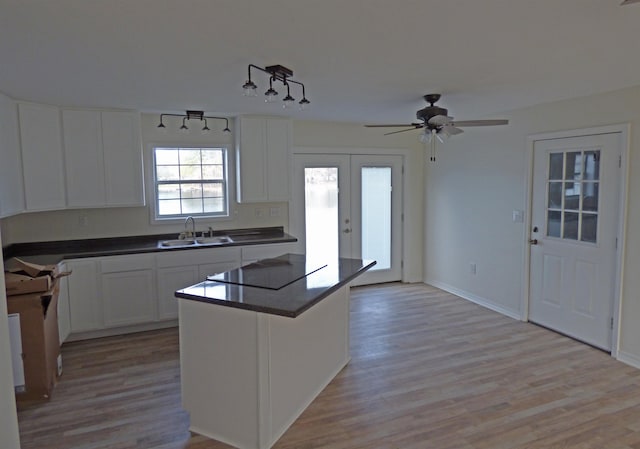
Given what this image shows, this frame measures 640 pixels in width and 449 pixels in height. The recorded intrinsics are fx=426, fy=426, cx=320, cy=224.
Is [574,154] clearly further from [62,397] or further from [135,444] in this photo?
[62,397]

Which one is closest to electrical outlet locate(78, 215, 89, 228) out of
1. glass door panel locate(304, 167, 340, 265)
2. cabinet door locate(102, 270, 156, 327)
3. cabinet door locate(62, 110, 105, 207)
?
cabinet door locate(62, 110, 105, 207)

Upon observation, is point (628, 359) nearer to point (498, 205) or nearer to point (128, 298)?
point (498, 205)

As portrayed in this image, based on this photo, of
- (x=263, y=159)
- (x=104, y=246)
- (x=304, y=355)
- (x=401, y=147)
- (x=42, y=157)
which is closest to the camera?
(x=304, y=355)

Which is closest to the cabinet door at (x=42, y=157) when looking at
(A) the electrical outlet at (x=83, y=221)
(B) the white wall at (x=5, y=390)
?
(A) the electrical outlet at (x=83, y=221)

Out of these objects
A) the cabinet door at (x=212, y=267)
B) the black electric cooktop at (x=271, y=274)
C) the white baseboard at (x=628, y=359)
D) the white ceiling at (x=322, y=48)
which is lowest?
the white baseboard at (x=628, y=359)

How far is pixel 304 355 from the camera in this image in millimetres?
2863

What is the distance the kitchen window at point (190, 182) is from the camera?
4.91 m

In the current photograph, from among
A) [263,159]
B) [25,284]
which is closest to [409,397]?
[25,284]

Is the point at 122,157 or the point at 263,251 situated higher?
the point at 122,157

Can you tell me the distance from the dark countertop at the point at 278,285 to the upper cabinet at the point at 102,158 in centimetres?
206

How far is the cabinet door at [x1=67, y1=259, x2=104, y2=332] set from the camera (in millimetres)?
4059

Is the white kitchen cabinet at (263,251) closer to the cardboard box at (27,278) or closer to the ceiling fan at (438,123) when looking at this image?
A: the cardboard box at (27,278)

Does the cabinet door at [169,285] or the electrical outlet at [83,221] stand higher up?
the electrical outlet at [83,221]

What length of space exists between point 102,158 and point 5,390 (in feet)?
10.7
